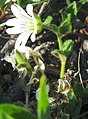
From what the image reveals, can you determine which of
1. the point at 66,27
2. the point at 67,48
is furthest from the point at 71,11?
the point at 67,48

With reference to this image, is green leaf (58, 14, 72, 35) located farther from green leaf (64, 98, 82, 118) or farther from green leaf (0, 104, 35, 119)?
green leaf (0, 104, 35, 119)

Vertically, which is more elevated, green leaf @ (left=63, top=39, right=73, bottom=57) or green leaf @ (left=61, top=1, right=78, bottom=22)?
green leaf @ (left=61, top=1, right=78, bottom=22)

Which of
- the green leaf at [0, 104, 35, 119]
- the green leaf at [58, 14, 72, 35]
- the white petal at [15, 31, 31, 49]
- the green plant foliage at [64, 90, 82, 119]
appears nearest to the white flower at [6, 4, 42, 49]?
the white petal at [15, 31, 31, 49]

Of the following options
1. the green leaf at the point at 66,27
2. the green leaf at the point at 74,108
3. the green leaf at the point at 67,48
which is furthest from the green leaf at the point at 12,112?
the green leaf at the point at 66,27

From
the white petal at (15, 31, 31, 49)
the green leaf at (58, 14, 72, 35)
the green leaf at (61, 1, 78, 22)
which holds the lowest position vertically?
the white petal at (15, 31, 31, 49)

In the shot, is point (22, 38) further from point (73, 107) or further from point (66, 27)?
point (73, 107)

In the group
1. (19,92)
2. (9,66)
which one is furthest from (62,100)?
(9,66)

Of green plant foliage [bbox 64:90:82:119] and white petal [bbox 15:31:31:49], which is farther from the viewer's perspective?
white petal [bbox 15:31:31:49]

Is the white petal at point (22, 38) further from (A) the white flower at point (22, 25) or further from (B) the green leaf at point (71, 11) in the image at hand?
(B) the green leaf at point (71, 11)
